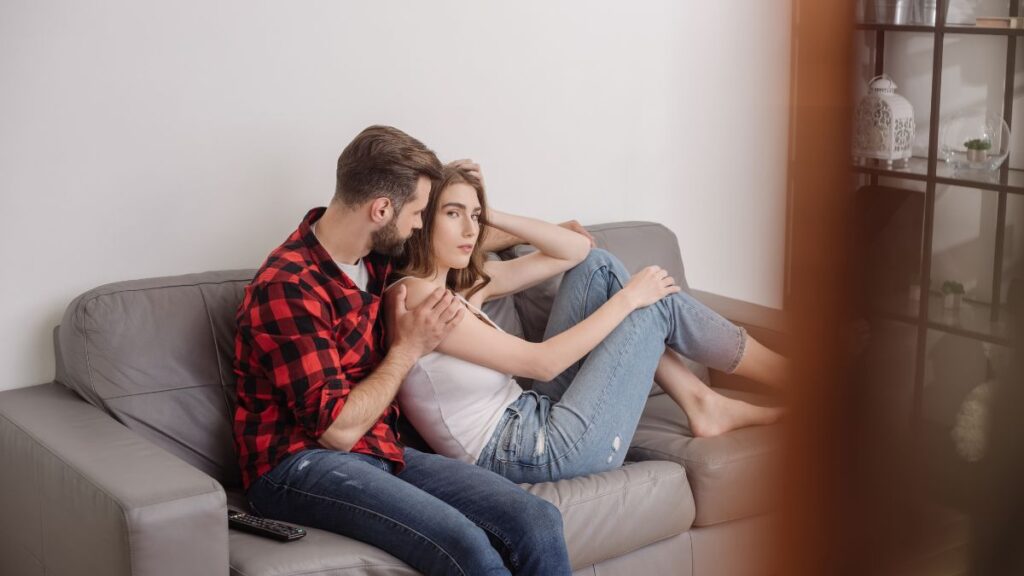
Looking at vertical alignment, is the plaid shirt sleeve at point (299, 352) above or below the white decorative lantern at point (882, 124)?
below

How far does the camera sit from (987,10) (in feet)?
0.66

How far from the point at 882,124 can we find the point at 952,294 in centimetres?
4

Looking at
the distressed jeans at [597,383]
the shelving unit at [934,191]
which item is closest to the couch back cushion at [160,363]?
the distressed jeans at [597,383]

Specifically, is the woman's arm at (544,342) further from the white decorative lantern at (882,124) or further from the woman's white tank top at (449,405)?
the white decorative lantern at (882,124)

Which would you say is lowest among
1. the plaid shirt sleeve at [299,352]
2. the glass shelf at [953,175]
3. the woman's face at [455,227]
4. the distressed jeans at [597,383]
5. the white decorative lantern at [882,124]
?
the distressed jeans at [597,383]

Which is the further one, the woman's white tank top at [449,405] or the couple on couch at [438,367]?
the woman's white tank top at [449,405]

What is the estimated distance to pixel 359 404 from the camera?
1719mm

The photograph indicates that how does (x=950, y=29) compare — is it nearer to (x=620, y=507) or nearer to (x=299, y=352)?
(x=299, y=352)

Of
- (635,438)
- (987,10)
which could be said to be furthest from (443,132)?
(987,10)

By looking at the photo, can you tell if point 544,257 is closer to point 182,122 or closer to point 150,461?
point 182,122

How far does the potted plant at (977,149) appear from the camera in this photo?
0.65ft

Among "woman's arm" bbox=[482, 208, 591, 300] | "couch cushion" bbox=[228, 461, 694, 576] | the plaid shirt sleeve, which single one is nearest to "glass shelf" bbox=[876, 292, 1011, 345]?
"couch cushion" bbox=[228, 461, 694, 576]

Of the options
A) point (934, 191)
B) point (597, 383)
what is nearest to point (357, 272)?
point (597, 383)

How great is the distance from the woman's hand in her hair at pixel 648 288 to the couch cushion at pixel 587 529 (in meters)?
0.34
